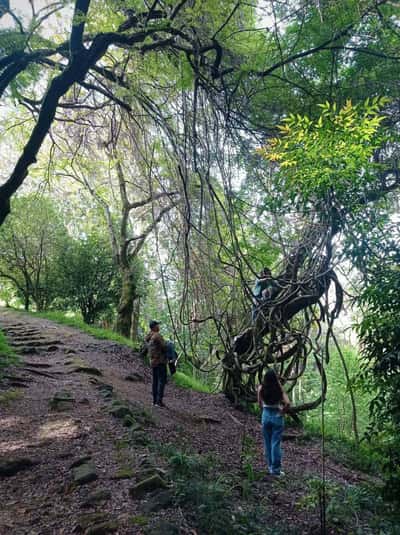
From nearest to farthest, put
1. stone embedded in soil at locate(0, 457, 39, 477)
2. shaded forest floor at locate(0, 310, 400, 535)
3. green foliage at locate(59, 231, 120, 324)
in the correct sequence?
shaded forest floor at locate(0, 310, 400, 535)
stone embedded in soil at locate(0, 457, 39, 477)
green foliage at locate(59, 231, 120, 324)

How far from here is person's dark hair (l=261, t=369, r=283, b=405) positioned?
4078mm

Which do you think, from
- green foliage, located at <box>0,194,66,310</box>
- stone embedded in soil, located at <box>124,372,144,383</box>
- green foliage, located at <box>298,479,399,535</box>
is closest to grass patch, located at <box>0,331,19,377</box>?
stone embedded in soil, located at <box>124,372,144,383</box>

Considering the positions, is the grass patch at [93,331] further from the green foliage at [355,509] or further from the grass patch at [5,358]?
the green foliage at [355,509]

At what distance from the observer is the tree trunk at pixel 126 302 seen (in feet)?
35.0

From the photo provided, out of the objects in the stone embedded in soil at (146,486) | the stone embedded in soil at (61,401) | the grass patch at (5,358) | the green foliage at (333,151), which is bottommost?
the stone embedded in soil at (146,486)

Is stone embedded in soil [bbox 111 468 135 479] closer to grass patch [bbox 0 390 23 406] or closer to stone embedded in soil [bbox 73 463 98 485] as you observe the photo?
stone embedded in soil [bbox 73 463 98 485]

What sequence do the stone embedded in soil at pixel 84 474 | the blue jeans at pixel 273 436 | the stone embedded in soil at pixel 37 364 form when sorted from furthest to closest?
the stone embedded in soil at pixel 37 364 < the blue jeans at pixel 273 436 < the stone embedded in soil at pixel 84 474

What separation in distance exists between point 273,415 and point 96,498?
216 centimetres

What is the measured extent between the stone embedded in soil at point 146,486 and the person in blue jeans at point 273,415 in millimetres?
1817

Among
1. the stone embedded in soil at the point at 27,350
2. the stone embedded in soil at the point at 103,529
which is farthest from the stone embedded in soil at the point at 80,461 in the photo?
the stone embedded in soil at the point at 27,350

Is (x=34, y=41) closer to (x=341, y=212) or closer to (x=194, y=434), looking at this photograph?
(x=341, y=212)

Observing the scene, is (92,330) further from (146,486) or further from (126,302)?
(146,486)

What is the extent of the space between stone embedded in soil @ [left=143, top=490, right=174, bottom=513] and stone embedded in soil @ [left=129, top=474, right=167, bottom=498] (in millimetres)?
63

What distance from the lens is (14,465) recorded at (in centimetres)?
293
